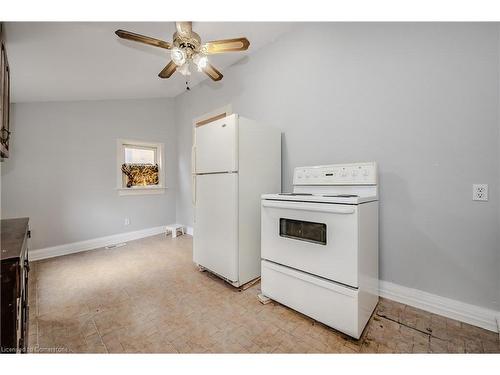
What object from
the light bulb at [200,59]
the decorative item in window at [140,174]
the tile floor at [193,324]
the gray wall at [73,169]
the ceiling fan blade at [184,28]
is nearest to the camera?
the tile floor at [193,324]

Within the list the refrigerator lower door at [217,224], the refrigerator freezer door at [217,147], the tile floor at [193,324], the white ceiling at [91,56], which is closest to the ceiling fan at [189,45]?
the white ceiling at [91,56]

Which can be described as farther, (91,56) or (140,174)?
(140,174)

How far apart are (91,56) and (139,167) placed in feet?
6.88

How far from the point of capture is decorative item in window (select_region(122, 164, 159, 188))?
3857 millimetres

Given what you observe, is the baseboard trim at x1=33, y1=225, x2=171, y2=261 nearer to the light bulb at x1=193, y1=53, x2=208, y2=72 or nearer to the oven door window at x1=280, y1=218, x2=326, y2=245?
the light bulb at x1=193, y1=53, x2=208, y2=72

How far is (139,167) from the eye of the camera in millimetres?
4012

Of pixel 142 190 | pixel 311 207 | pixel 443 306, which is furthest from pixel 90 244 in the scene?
pixel 443 306

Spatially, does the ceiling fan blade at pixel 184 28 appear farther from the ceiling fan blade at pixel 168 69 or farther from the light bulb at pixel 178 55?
the ceiling fan blade at pixel 168 69

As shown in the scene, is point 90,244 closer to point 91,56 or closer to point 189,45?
point 91,56

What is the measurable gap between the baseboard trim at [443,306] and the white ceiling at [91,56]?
291 cm

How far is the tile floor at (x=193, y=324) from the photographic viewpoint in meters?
1.33

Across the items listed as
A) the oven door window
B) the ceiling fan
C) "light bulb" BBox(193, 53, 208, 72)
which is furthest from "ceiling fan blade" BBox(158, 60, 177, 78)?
the oven door window
